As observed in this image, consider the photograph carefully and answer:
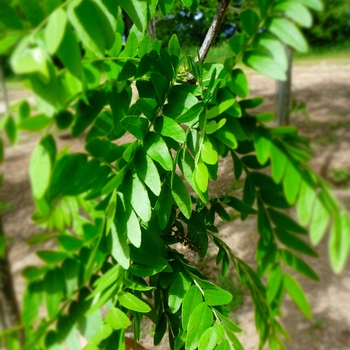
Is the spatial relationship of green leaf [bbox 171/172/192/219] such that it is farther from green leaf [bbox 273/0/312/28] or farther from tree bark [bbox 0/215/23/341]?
tree bark [bbox 0/215/23/341]

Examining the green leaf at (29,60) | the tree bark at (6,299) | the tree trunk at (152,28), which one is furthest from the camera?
the tree bark at (6,299)

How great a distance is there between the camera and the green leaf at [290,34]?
0.18 meters

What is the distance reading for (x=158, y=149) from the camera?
0.78 ft

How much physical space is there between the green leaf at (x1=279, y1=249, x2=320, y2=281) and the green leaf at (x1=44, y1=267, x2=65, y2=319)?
0.19 m

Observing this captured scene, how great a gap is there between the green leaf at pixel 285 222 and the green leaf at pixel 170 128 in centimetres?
12

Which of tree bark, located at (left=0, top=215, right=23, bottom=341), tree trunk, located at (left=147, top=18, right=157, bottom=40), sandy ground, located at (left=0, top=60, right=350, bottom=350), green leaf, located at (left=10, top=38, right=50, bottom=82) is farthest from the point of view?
sandy ground, located at (left=0, top=60, right=350, bottom=350)

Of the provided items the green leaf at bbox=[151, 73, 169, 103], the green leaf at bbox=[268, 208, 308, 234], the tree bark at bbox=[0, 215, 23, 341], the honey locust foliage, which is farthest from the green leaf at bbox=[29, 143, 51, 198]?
the tree bark at bbox=[0, 215, 23, 341]

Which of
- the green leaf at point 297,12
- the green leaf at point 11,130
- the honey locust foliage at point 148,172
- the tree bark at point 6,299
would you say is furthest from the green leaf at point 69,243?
the tree bark at point 6,299

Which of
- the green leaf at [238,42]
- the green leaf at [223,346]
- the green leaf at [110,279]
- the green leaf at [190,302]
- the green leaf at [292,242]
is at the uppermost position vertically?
the green leaf at [238,42]

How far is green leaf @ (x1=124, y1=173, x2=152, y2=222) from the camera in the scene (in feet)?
0.72

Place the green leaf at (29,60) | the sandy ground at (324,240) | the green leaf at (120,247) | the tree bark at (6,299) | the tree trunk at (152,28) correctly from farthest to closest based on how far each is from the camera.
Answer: the sandy ground at (324,240), the tree bark at (6,299), the tree trunk at (152,28), the green leaf at (120,247), the green leaf at (29,60)

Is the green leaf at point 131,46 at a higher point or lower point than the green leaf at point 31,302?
higher

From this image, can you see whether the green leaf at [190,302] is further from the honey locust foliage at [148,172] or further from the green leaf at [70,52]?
the green leaf at [70,52]

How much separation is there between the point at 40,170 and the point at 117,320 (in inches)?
4.8
